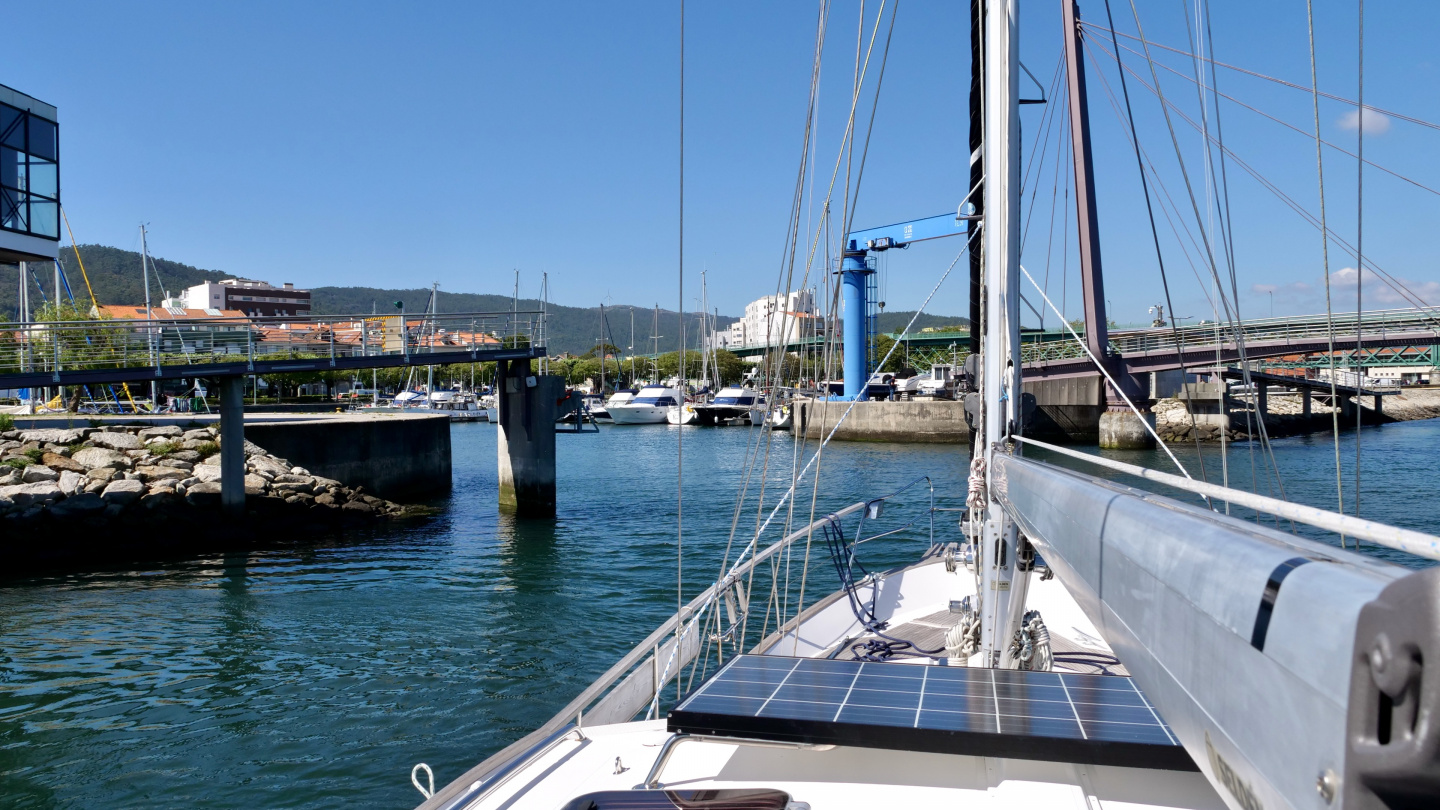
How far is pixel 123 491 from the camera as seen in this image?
698 inches

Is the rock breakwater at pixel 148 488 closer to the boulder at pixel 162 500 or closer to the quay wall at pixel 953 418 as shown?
the boulder at pixel 162 500

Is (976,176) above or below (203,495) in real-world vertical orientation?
above

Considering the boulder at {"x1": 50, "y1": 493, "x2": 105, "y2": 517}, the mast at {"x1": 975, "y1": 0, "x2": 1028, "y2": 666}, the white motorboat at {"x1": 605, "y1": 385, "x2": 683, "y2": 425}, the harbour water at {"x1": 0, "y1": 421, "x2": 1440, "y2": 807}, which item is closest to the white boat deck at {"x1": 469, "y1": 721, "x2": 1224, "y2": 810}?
the mast at {"x1": 975, "y1": 0, "x2": 1028, "y2": 666}

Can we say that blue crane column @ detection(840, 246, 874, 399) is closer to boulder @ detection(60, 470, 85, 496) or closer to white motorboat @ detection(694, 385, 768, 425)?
white motorboat @ detection(694, 385, 768, 425)

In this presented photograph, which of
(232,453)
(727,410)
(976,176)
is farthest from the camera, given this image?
(727,410)

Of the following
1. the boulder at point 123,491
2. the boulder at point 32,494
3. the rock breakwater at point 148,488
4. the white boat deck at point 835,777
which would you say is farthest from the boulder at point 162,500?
the white boat deck at point 835,777

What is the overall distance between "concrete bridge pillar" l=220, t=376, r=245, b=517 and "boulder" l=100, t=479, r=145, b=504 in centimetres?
Answer: 146

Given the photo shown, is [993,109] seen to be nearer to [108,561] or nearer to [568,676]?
[568,676]

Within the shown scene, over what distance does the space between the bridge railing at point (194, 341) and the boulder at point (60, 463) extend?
1839mm

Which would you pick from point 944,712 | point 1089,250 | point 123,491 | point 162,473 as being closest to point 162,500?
point 123,491

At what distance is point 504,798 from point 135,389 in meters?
53.6

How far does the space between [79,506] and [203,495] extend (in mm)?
2088

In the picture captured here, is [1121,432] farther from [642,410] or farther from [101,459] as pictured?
[642,410]

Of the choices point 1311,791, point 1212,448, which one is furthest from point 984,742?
point 1212,448
